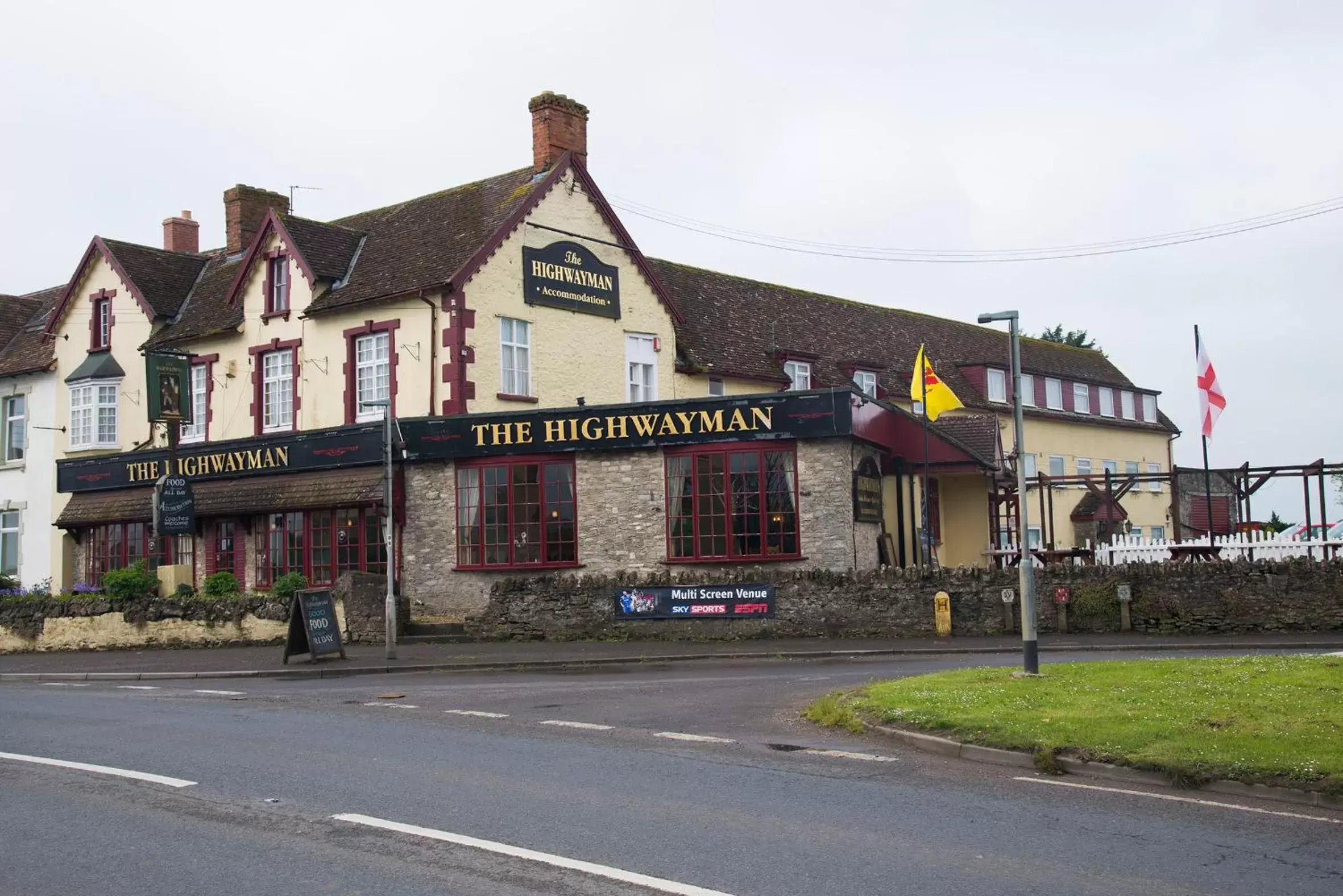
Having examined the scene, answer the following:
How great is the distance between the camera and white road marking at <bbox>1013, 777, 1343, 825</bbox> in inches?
358

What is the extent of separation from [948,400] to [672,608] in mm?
10115

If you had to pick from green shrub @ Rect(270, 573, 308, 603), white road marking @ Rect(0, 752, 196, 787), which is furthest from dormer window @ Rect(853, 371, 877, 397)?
white road marking @ Rect(0, 752, 196, 787)

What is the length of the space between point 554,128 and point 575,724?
76.4ft

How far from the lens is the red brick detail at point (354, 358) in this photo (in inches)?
1278

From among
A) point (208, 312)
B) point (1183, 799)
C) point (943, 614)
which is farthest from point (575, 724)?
point (208, 312)

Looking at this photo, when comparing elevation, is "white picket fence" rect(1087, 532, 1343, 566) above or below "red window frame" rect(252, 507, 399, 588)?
below

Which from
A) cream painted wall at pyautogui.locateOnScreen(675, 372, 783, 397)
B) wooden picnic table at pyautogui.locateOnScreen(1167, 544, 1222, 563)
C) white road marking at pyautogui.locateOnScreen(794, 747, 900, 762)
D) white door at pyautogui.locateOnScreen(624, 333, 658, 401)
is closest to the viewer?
white road marking at pyautogui.locateOnScreen(794, 747, 900, 762)

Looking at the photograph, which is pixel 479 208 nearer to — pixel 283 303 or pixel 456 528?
pixel 283 303

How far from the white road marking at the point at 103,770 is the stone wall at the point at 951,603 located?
16072mm

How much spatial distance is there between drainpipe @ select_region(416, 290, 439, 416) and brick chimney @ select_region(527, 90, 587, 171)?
212 inches

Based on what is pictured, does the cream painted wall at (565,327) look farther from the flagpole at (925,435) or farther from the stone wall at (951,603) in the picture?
the flagpole at (925,435)

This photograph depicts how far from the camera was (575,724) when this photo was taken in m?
14.7

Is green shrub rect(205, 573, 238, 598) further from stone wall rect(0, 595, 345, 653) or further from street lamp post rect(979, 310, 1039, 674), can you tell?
street lamp post rect(979, 310, 1039, 674)

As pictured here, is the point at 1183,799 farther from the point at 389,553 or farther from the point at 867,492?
the point at 867,492
